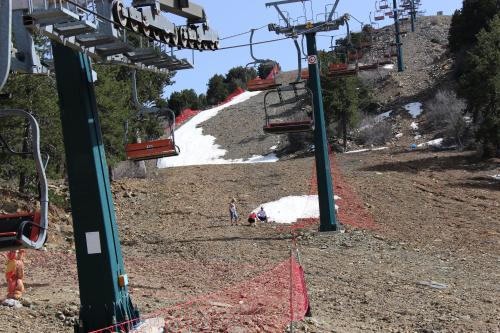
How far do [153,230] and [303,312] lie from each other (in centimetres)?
1321

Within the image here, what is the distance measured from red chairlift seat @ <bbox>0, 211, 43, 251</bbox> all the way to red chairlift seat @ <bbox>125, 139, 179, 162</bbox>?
19.0 feet

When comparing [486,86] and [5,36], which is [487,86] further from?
[5,36]

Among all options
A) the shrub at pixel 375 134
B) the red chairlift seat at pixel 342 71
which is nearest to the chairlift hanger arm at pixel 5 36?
the red chairlift seat at pixel 342 71

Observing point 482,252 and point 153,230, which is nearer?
point 482,252

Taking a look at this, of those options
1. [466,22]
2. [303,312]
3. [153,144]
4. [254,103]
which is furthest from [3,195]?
[254,103]

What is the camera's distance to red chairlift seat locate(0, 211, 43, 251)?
25.0 ft

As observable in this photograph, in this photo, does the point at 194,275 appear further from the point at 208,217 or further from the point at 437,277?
the point at 208,217

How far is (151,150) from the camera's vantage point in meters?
14.1

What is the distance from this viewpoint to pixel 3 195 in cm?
2270

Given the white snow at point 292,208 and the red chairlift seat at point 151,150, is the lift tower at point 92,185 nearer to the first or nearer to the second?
the red chairlift seat at point 151,150

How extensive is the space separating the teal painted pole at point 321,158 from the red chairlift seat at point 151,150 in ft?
25.8

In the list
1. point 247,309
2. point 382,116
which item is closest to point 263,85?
point 247,309

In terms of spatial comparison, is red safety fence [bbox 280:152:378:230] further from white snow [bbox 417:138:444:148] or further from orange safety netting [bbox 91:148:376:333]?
white snow [bbox 417:138:444:148]

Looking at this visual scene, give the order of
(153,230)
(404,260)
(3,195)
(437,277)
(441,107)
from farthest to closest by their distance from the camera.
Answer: (441,107) → (153,230) → (3,195) → (404,260) → (437,277)
